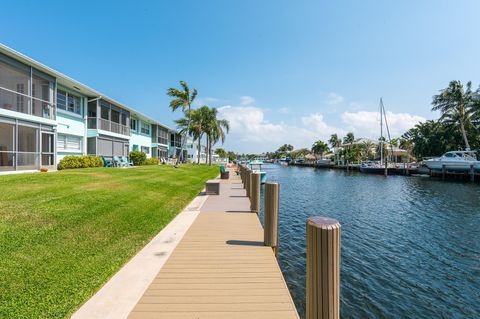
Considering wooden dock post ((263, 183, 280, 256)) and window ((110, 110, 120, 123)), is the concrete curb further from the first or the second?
window ((110, 110, 120, 123))

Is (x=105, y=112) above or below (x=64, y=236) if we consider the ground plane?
above

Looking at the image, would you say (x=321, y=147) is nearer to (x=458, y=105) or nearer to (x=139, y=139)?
(x=458, y=105)

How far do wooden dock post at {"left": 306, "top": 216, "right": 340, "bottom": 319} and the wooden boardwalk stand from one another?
0.72 meters

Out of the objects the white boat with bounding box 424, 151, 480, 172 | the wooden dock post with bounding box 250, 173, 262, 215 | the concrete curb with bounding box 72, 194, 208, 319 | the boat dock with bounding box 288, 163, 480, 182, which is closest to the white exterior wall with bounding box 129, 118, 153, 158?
the wooden dock post with bounding box 250, 173, 262, 215

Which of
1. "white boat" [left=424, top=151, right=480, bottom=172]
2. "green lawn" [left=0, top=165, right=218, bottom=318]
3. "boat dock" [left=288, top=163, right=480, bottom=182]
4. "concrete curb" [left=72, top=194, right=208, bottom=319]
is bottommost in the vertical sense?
"boat dock" [left=288, top=163, right=480, bottom=182]

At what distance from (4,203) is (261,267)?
8199 mm

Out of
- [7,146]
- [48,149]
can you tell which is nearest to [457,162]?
[48,149]

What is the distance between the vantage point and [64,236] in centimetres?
602

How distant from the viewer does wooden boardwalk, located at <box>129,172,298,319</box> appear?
3.37 meters

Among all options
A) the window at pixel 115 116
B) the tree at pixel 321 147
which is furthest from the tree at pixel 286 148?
the window at pixel 115 116

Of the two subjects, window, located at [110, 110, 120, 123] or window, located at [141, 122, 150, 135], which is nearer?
window, located at [110, 110, 120, 123]

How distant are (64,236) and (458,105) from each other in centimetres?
6293

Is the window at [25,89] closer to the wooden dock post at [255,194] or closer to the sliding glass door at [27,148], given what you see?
the sliding glass door at [27,148]

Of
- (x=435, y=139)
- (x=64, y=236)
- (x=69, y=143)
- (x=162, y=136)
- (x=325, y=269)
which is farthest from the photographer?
(x=435, y=139)
